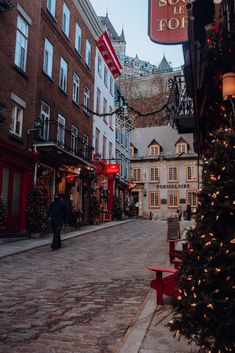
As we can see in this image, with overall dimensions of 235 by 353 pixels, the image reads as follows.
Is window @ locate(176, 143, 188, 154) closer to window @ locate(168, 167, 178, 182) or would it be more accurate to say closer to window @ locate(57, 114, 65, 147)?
window @ locate(168, 167, 178, 182)

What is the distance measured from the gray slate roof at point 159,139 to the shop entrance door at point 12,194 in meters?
37.0

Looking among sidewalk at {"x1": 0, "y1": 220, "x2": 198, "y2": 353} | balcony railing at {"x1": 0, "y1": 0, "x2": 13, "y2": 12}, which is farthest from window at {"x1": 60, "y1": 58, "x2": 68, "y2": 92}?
sidewalk at {"x1": 0, "y1": 220, "x2": 198, "y2": 353}

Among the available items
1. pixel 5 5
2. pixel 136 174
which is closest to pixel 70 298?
pixel 5 5

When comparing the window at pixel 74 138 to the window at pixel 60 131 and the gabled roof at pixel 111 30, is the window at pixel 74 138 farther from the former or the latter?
the gabled roof at pixel 111 30

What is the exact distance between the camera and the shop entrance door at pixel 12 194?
1462cm

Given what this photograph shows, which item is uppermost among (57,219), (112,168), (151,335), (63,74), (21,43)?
(63,74)

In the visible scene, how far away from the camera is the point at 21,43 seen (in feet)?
52.1

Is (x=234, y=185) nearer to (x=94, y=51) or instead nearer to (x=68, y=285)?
(x=68, y=285)

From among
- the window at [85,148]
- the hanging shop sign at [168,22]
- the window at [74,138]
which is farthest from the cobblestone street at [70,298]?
the window at [85,148]

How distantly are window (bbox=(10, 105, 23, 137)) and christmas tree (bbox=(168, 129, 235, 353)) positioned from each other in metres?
12.6

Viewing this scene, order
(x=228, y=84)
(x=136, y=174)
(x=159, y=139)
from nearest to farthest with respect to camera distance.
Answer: (x=228, y=84)
(x=136, y=174)
(x=159, y=139)

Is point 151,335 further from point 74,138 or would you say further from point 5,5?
point 74,138

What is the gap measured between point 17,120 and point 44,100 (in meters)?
2.73

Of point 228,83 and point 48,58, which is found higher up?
point 48,58
